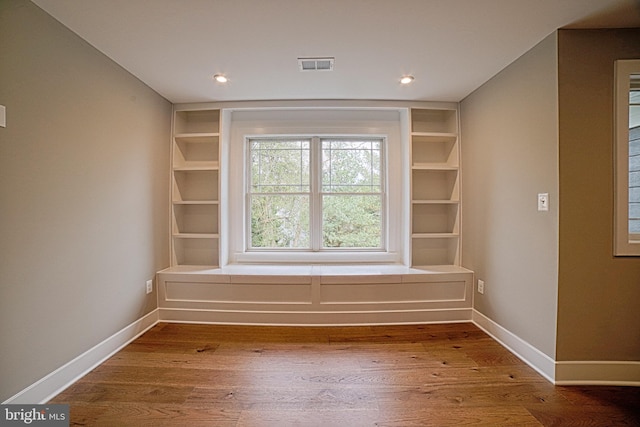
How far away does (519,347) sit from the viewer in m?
2.20

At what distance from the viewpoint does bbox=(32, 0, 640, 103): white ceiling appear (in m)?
1.63

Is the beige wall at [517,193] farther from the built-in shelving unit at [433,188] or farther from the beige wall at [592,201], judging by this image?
the built-in shelving unit at [433,188]

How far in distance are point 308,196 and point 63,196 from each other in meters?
2.20

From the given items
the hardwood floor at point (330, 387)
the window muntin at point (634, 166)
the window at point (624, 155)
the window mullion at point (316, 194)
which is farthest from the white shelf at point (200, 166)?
the window muntin at point (634, 166)

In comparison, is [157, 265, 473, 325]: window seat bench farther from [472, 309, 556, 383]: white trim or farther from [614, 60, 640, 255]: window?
[614, 60, 640, 255]: window

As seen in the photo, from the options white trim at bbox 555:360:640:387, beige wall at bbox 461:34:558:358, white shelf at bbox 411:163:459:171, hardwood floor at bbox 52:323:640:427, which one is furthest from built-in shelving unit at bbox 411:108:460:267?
white trim at bbox 555:360:640:387

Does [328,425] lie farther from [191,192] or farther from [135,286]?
[191,192]

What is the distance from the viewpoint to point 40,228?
65.5 inches

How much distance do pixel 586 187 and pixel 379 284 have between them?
172 centimetres

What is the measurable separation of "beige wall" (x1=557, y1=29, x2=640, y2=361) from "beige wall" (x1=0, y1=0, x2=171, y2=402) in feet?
10.6

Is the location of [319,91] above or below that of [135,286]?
above

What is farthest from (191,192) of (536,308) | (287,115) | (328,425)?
(536,308)

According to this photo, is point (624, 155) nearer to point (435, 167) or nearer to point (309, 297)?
point (435, 167)

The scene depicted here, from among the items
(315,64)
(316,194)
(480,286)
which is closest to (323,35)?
(315,64)
